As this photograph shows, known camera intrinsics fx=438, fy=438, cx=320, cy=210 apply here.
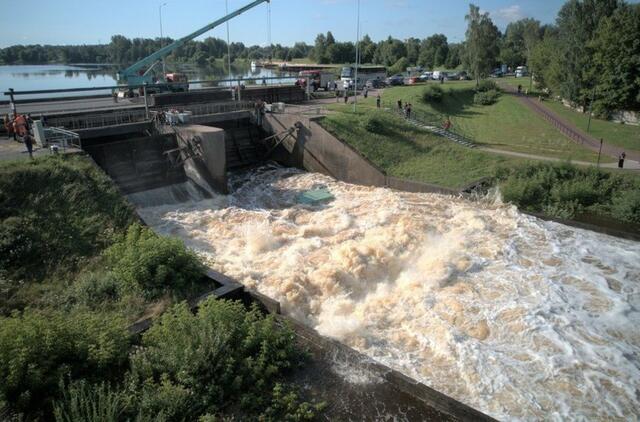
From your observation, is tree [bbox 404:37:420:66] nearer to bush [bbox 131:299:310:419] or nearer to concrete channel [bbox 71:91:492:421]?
concrete channel [bbox 71:91:492:421]

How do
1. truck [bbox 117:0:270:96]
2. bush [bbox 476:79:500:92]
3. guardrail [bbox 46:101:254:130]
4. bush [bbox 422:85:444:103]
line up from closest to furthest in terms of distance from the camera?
guardrail [bbox 46:101:254:130] → truck [bbox 117:0:270:96] → bush [bbox 422:85:444:103] → bush [bbox 476:79:500:92]

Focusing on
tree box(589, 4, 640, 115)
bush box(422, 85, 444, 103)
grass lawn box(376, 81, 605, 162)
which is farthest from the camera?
bush box(422, 85, 444, 103)

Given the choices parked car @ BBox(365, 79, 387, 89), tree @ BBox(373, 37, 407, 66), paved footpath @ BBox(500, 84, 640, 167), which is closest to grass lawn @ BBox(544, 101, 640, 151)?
paved footpath @ BBox(500, 84, 640, 167)

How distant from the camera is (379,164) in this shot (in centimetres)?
2475

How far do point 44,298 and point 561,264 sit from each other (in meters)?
15.2

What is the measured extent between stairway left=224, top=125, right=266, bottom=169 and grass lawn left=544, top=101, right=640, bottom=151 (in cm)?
2414

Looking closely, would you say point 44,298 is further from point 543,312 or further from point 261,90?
point 261,90

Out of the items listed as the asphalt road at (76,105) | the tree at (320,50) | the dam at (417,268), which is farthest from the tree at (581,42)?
the tree at (320,50)

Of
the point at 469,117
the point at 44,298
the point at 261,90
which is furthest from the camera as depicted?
the point at 469,117

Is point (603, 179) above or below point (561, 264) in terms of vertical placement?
above

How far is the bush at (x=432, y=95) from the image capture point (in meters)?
45.7

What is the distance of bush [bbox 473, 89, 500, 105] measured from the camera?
5319 centimetres

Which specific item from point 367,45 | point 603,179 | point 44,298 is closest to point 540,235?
point 603,179

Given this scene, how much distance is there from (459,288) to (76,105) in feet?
90.0
